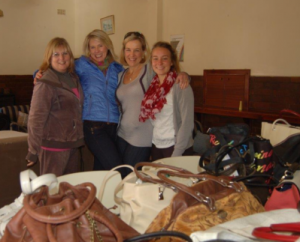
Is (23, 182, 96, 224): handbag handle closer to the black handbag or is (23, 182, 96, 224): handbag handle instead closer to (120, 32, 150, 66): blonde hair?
the black handbag

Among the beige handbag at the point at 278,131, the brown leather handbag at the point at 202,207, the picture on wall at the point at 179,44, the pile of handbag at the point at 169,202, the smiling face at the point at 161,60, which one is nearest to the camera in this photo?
the pile of handbag at the point at 169,202

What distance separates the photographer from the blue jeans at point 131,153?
2.32m

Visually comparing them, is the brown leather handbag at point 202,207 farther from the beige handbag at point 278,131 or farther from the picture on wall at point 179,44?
the picture on wall at point 179,44

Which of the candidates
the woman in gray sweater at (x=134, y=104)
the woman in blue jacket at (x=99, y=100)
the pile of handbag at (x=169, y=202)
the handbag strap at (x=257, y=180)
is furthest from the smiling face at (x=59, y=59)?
the handbag strap at (x=257, y=180)

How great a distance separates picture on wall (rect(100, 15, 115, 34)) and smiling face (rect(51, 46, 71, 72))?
15.5 ft

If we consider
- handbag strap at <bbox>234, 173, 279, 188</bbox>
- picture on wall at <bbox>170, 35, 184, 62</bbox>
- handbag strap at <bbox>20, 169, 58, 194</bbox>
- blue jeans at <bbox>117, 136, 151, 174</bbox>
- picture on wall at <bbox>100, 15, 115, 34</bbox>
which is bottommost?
blue jeans at <bbox>117, 136, 151, 174</bbox>

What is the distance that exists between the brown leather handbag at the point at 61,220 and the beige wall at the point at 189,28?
12.9 feet

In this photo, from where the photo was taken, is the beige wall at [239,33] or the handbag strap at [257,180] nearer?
the handbag strap at [257,180]

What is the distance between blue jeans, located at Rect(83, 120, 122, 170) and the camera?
2.30m

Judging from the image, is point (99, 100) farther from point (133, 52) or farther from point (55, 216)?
point (55, 216)

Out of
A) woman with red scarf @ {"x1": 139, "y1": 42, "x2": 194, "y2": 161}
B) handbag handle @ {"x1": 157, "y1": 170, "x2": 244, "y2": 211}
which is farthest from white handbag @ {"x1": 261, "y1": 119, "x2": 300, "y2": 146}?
handbag handle @ {"x1": 157, "y1": 170, "x2": 244, "y2": 211}

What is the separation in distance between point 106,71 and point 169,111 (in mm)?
593

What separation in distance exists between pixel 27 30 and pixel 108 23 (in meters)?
1.71

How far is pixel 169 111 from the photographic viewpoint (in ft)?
7.29
